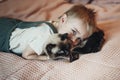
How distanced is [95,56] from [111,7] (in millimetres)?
602

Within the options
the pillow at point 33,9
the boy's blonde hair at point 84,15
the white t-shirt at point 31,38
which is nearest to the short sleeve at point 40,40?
the white t-shirt at point 31,38

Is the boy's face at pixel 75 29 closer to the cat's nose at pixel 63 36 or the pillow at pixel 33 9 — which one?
the cat's nose at pixel 63 36

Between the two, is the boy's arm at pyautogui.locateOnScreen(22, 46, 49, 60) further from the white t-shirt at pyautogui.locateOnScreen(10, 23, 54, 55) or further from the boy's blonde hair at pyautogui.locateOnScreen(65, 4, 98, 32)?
the boy's blonde hair at pyautogui.locateOnScreen(65, 4, 98, 32)

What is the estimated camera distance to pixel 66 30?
1026mm

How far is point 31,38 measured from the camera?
3.44 ft

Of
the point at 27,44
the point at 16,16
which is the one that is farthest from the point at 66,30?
the point at 16,16

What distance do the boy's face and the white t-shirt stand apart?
71 millimetres

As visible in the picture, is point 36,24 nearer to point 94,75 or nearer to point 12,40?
point 12,40

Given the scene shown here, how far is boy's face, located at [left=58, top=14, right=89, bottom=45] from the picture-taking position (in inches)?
39.4

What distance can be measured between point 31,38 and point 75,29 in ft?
0.67

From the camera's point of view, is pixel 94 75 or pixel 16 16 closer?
pixel 94 75

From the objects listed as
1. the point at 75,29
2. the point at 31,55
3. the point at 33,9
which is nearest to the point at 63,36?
the point at 75,29

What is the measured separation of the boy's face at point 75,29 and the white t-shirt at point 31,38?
0.23 ft

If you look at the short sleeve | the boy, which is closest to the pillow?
the boy
